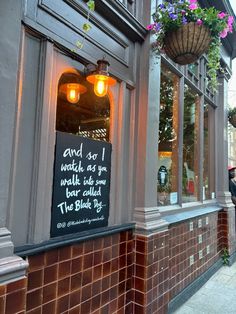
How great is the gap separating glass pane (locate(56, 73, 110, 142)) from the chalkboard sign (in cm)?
10

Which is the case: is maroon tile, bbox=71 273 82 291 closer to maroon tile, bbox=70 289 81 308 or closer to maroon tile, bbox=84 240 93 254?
maroon tile, bbox=70 289 81 308

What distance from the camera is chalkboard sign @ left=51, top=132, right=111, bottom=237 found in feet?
7.49

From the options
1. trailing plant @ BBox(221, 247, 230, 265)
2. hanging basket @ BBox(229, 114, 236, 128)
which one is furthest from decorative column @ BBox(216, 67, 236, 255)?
hanging basket @ BBox(229, 114, 236, 128)

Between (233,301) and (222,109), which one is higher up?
(222,109)

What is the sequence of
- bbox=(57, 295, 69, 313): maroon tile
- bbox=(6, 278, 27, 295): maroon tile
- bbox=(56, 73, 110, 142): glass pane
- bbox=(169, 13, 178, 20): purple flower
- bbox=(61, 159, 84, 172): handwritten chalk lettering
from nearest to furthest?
bbox=(6, 278, 27, 295): maroon tile
bbox=(57, 295, 69, 313): maroon tile
bbox=(61, 159, 84, 172): handwritten chalk lettering
bbox=(56, 73, 110, 142): glass pane
bbox=(169, 13, 178, 20): purple flower


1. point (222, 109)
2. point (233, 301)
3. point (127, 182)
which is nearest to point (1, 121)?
point (127, 182)

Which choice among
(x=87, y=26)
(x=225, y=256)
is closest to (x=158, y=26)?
(x=87, y=26)

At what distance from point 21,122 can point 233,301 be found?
370cm

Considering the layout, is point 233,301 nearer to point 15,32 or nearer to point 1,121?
point 1,121

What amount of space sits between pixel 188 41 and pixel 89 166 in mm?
1546

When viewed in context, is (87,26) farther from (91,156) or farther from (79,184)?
(79,184)

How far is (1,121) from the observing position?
69.7 inches

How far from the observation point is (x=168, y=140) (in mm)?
3996

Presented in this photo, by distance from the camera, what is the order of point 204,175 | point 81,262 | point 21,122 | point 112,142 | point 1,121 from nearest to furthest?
point 1,121
point 21,122
point 81,262
point 112,142
point 204,175
